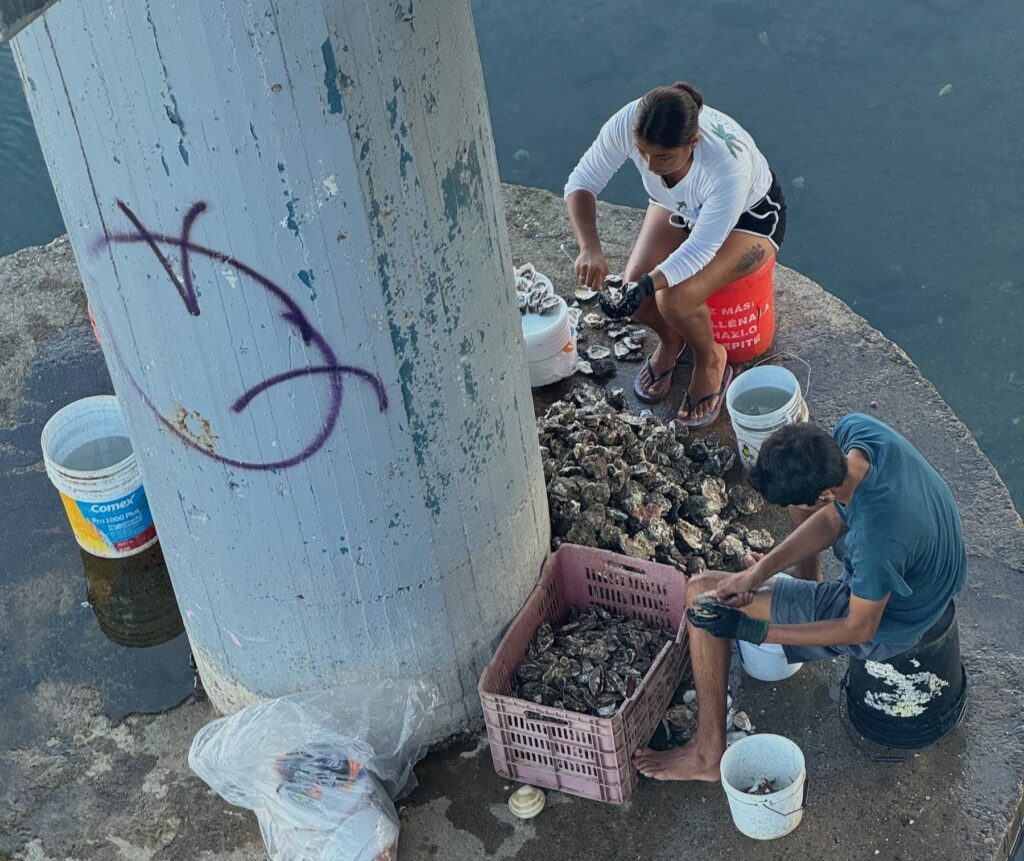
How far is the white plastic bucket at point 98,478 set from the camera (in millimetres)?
3941

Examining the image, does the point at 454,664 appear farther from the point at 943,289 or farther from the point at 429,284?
the point at 943,289

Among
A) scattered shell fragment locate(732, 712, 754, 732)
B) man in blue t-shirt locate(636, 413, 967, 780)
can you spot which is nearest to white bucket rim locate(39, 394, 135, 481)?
man in blue t-shirt locate(636, 413, 967, 780)

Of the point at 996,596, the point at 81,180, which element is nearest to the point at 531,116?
the point at 996,596

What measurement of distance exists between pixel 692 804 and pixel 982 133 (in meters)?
5.23

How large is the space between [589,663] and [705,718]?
35cm

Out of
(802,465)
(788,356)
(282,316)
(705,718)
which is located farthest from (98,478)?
(788,356)

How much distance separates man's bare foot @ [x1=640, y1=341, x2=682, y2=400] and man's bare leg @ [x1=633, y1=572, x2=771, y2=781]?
1.54 m

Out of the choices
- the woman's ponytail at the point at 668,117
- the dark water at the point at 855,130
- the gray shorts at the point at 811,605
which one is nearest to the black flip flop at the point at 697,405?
the woman's ponytail at the point at 668,117

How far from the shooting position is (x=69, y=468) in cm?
411

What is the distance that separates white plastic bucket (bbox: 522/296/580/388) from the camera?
4.64m

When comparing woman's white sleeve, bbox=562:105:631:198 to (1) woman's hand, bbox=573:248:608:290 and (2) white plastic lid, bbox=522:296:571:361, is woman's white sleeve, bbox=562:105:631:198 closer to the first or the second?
(1) woman's hand, bbox=573:248:608:290

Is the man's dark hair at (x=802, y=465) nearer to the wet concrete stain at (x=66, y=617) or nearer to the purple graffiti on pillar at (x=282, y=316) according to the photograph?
the purple graffiti on pillar at (x=282, y=316)

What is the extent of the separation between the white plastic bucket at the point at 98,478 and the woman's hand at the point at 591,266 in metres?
1.74

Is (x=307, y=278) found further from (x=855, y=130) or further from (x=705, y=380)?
(x=855, y=130)
